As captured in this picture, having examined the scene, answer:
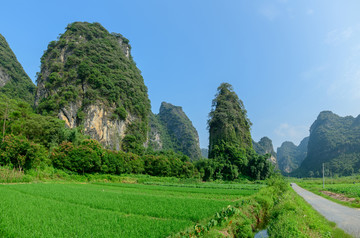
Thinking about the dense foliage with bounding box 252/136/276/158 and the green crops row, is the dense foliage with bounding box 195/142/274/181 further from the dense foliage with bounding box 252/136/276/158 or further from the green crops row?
the dense foliage with bounding box 252/136/276/158

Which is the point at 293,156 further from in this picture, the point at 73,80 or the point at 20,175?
the point at 20,175

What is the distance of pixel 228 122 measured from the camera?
56.8 meters

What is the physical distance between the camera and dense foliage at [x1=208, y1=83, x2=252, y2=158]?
54862 millimetres

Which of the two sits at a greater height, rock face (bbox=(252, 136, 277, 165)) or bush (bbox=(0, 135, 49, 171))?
rock face (bbox=(252, 136, 277, 165))

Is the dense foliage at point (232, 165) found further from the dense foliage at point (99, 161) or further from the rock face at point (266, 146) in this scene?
the rock face at point (266, 146)

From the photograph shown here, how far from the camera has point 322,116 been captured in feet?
399

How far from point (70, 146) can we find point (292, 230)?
27.5 metres

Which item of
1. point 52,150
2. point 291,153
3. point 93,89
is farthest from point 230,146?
point 291,153

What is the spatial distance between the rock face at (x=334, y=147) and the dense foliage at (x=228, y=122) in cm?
4709

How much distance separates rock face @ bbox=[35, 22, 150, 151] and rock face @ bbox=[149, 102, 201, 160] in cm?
3055

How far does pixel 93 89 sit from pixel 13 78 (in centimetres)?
2873

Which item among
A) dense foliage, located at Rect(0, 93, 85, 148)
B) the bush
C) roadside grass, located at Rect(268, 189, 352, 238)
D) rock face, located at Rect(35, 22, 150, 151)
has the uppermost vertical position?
rock face, located at Rect(35, 22, 150, 151)

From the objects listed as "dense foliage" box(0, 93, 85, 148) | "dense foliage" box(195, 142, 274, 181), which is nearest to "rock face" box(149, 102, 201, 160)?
"dense foliage" box(195, 142, 274, 181)

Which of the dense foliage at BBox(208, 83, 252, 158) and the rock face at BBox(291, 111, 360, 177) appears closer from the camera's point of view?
the dense foliage at BBox(208, 83, 252, 158)
